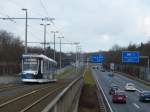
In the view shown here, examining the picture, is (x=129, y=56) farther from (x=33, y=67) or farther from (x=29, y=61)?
(x=29, y=61)

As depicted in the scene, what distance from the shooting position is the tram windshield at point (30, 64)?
56.3m

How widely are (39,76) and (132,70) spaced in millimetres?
116887

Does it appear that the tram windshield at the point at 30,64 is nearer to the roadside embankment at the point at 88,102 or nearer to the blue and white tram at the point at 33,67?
the blue and white tram at the point at 33,67

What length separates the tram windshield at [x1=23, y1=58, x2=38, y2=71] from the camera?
56281 millimetres

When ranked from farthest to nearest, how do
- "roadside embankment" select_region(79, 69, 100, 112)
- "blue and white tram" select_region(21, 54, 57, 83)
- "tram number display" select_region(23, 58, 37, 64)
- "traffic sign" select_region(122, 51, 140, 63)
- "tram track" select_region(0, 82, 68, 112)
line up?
"traffic sign" select_region(122, 51, 140, 63), "tram number display" select_region(23, 58, 37, 64), "blue and white tram" select_region(21, 54, 57, 83), "roadside embankment" select_region(79, 69, 100, 112), "tram track" select_region(0, 82, 68, 112)

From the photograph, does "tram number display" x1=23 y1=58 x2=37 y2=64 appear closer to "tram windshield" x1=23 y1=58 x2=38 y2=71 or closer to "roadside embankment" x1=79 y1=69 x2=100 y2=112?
"tram windshield" x1=23 y1=58 x2=38 y2=71

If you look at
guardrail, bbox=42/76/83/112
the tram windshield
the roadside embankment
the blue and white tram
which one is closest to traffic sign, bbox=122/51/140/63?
the roadside embankment

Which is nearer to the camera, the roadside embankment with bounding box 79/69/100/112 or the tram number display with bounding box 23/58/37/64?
the roadside embankment with bounding box 79/69/100/112

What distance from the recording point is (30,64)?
2238 inches

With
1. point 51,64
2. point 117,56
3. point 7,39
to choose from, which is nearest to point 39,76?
point 51,64

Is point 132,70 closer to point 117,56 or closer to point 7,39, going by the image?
point 117,56

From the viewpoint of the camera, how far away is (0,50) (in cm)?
11931

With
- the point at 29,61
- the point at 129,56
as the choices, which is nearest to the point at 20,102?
the point at 29,61

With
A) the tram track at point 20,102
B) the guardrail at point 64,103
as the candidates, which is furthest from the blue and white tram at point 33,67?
the guardrail at point 64,103
